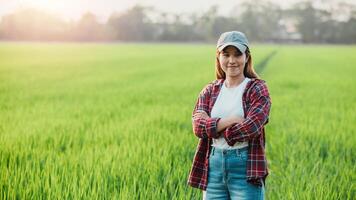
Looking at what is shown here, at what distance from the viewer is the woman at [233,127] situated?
1.85m

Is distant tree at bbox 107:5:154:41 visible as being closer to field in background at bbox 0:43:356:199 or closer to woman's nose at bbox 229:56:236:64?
field in background at bbox 0:43:356:199

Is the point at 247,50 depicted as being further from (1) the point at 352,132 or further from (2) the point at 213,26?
(2) the point at 213,26

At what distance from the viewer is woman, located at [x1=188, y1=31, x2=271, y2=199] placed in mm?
1848

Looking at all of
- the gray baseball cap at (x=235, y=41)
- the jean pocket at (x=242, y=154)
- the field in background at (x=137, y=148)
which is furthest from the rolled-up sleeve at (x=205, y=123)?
the field in background at (x=137, y=148)

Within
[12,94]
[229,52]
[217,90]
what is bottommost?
[12,94]

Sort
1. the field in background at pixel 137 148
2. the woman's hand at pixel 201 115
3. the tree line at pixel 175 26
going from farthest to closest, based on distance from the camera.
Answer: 1. the tree line at pixel 175 26
2. the field in background at pixel 137 148
3. the woman's hand at pixel 201 115

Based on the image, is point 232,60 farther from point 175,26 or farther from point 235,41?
point 175,26

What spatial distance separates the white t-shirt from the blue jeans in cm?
2

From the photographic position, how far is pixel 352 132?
15.3 ft

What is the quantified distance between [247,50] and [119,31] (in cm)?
5970

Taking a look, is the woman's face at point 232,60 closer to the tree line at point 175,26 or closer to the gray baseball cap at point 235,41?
the gray baseball cap at point 235,41

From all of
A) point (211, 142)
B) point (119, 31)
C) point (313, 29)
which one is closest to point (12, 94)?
point (211, 142)

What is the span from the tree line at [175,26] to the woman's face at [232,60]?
57.3 meters

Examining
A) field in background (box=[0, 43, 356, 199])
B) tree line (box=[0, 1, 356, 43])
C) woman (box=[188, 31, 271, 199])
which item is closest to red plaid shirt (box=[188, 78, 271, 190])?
woman (box=[188, 31, 271, 199])
